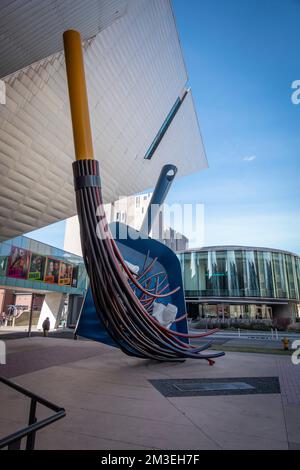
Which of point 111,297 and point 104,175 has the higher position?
point 104,175

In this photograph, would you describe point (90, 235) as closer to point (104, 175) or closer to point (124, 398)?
point (124, 398)

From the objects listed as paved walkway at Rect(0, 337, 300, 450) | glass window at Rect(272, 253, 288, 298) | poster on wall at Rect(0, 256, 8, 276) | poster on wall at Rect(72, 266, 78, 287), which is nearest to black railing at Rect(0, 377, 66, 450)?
paved walkway at Rect(0, 337, 300, 450)

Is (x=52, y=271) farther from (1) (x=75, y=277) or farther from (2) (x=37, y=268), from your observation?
(1) (x=75, y=277)

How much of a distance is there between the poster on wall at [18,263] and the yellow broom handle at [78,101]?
20.2 metres

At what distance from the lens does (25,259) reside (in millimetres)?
25781

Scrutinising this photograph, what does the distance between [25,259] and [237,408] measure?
80.1 feet

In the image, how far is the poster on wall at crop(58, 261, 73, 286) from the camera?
30234mm

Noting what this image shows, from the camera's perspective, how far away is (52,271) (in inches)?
1142

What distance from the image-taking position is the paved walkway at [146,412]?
3.51 m

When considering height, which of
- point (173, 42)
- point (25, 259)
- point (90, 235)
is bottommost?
point (90, 235)

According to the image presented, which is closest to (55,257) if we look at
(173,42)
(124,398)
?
(173,42)

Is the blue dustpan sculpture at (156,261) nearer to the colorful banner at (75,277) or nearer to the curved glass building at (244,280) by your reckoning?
the colorful banner at (75,277)

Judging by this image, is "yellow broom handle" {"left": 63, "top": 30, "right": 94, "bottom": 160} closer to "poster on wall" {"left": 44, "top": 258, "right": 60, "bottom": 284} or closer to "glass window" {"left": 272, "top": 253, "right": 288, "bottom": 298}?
"poster on wall" {"left": 44, "top": 258, "right": 60, "bottom": 284}

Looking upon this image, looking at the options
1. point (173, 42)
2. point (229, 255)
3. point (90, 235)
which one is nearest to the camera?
point (90, 235)
